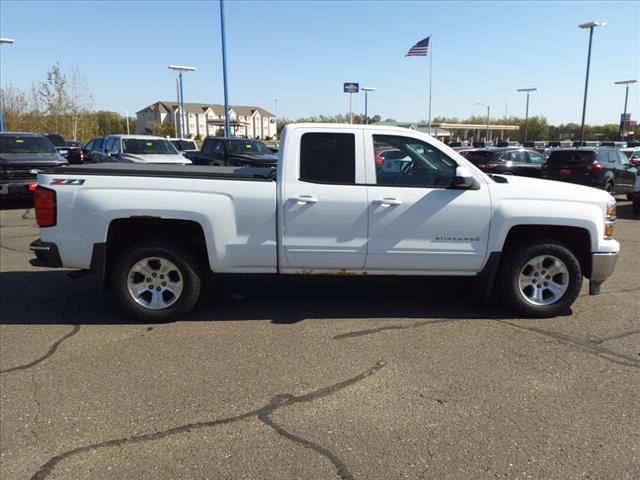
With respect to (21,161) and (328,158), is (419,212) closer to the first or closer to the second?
(328,158)

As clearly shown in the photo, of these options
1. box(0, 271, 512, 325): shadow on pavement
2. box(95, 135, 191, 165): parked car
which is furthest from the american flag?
box(0, 271, 512, 325): shadow on pavement

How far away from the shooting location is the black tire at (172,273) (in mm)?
4781

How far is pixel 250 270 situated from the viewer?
192 inches

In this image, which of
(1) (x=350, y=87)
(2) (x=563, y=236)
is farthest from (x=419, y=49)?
(2) (x=563, y=236)

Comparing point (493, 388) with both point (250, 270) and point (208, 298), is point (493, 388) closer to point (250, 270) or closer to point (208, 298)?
point (250, 270)

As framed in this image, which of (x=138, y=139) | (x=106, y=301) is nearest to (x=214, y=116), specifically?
(x=138, y=139)

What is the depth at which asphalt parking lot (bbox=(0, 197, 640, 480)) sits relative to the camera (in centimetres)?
281

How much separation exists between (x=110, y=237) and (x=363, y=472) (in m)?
3.37

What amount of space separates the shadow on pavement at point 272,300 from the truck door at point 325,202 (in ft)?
2.23

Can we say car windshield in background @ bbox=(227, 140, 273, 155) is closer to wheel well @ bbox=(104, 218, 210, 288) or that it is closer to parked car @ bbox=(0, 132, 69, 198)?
parked car @ bbox=(0, 132, 69, 198)

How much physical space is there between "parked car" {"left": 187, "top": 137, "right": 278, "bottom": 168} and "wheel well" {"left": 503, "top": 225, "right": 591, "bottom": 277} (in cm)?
1147

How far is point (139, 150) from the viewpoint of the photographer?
15.6 meters

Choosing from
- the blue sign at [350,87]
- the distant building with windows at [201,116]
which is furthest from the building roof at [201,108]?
the blue sign at [350,87]

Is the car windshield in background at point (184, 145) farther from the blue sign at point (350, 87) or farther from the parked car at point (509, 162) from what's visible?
the parked car at point (509, 162)
